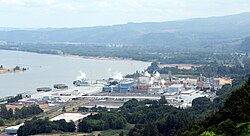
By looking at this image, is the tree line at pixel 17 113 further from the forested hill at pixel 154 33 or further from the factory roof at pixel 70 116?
the forested hill at pixel 154 33

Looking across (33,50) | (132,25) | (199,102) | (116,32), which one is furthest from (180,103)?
(132,25)

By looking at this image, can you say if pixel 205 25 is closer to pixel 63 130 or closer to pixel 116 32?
pixel 116 32

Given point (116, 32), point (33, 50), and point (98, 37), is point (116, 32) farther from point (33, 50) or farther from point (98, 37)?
point (33, 50)

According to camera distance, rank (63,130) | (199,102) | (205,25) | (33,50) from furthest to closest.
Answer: (205,25) → (33,50) → (199,102) → (63,130)

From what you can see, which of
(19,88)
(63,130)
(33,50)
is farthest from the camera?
(33,50)

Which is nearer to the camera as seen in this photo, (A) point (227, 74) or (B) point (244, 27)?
(A) point (227, 74)

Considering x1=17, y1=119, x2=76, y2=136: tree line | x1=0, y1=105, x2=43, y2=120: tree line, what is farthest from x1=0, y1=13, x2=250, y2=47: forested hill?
x1=17, y1=119, x2=76, y2=136: tree line

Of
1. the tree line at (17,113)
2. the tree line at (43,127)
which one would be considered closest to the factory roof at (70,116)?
the tree line at (17,113)
